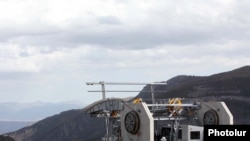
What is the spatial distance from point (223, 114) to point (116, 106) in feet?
31.3

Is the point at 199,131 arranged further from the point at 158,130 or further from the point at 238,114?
the point at 238,114

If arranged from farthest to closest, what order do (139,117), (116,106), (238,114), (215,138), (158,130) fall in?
(238,114) < (158,130) < (116,106) < (139,117) < (215,138)

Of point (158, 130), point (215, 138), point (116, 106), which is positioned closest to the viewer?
point (215, 138)

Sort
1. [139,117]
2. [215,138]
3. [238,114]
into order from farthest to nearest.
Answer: [238,114] → [139,117] → [215,138]

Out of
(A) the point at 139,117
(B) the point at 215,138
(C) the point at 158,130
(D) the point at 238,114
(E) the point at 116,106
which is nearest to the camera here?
(B) the point at 215,138

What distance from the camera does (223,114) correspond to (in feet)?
152

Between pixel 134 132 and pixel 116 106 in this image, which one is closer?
pixel 134 132

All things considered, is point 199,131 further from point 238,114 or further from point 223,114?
point 238,114

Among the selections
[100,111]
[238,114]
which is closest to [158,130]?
[100,111]

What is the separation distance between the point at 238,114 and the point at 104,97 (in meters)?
150

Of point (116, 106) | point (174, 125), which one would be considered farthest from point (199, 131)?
point (116, 106)

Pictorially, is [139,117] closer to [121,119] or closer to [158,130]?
[121,119]

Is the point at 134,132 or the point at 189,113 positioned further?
the point at 189,113

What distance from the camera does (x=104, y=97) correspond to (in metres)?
44.1
